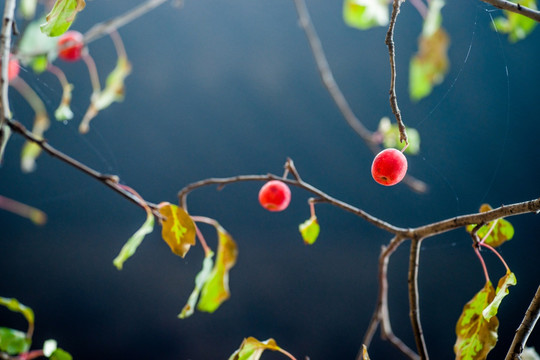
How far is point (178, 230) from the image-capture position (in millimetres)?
599

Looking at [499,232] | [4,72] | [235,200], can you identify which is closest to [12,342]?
[4,72]

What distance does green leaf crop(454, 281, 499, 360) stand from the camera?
52 centimetres

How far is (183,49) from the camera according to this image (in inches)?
88.7

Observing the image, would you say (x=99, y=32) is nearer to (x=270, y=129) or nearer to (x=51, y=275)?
(x=270, y=129)

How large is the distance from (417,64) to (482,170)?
1.14 meters

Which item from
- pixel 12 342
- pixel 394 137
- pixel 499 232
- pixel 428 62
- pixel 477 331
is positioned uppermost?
pixel 428 62

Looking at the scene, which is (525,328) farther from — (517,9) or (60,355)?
(60,355)

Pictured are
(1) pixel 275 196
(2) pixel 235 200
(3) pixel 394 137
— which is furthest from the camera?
(2) pixel 235 200

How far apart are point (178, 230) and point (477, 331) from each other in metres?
0.37

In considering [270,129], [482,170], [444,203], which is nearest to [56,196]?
[270,129]

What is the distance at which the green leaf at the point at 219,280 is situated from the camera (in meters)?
0.74

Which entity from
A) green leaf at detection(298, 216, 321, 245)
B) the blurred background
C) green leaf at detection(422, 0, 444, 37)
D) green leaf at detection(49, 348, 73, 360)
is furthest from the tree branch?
the blurred background

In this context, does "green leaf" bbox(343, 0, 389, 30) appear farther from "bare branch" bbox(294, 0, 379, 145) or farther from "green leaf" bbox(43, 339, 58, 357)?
"green leaf" bbox(43, 339, 58, 357)

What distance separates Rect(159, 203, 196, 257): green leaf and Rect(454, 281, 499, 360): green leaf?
1.11 feet
